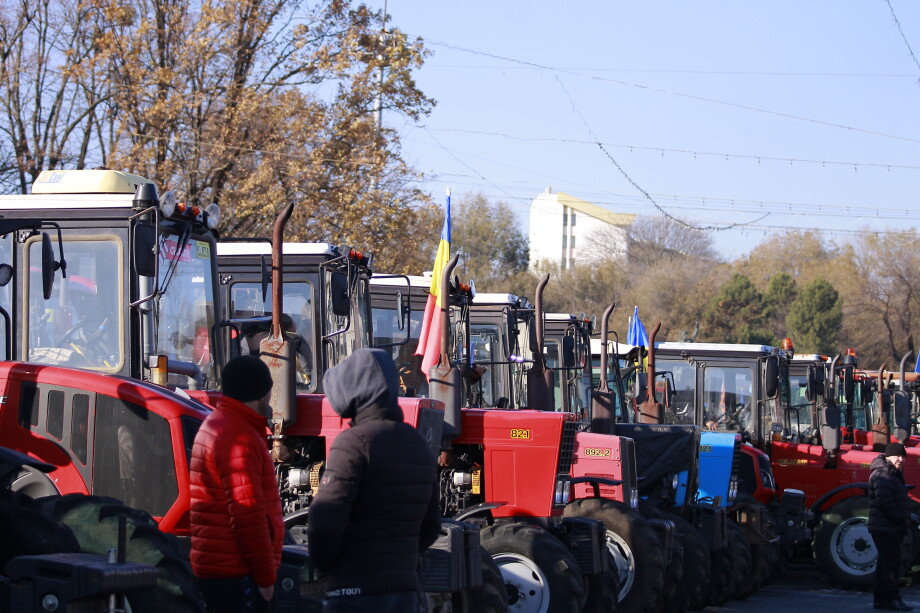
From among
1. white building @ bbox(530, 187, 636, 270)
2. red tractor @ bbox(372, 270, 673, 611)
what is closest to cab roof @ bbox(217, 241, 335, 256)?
red tractor @ bbox(372, 270, 673, 611)

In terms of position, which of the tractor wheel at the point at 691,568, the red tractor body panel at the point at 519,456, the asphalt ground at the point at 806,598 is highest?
the red tractor body panel at the point at 519,456

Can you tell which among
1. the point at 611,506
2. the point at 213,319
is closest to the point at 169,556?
the point at 213,319

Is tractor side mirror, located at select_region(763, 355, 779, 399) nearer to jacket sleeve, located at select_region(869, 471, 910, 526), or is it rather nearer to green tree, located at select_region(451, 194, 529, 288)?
jacket sleeve, located at select_region(869, 471, 910, 526)

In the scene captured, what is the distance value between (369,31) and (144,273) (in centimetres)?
1771

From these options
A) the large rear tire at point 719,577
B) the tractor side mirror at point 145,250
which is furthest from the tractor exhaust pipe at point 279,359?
the large rear tire at point 719,577

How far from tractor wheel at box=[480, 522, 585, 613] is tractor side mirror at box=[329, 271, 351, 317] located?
8.14 feet

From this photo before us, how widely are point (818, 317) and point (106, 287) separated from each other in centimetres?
4751

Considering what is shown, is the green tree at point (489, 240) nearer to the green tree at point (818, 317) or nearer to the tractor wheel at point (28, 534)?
the green tree at point (818, 317)

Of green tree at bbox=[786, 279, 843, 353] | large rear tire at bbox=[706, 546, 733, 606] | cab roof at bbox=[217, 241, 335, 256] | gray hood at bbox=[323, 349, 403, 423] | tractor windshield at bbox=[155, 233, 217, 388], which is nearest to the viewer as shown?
gray hood at bbox=[323, 349, 403, 423]

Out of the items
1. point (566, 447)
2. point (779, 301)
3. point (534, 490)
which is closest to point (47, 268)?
point (534, 490)

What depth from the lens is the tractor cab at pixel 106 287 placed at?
768 centimetres

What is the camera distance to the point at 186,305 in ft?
27.4

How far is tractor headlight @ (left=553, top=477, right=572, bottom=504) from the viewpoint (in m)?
9.73

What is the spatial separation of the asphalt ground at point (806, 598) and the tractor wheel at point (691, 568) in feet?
2.82
